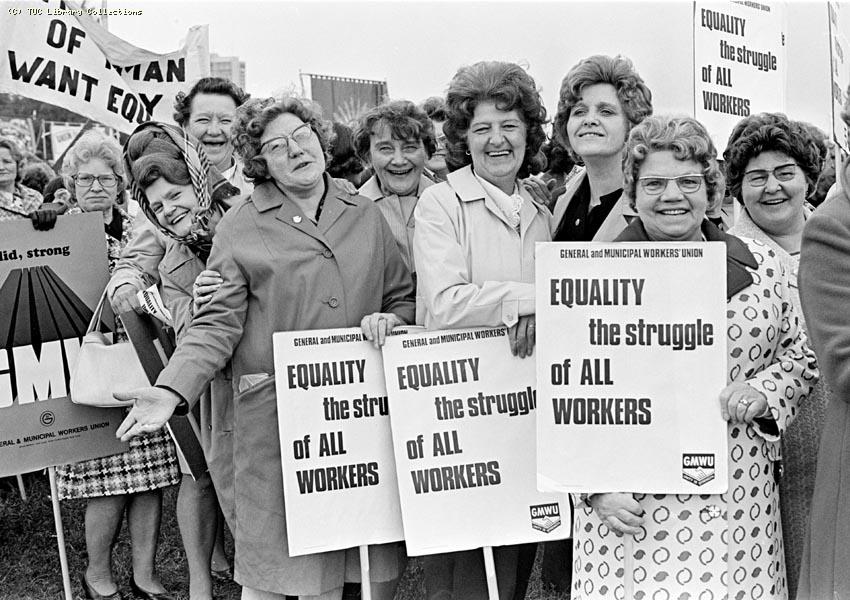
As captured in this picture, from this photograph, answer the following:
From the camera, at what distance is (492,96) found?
435cm

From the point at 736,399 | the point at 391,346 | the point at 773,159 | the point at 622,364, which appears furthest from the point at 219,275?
the point at 773,159

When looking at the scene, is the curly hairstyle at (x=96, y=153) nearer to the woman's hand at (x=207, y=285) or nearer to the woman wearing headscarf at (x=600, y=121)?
the woman's hand at (x=207, y=285)

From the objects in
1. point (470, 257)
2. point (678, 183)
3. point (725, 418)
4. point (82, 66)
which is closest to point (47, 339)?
point (470, 257)

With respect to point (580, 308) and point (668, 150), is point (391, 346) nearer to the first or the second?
point (580, 308)

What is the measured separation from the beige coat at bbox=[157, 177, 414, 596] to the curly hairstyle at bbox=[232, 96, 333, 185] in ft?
0.28

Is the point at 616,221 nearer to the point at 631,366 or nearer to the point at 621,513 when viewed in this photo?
the point at 631,366

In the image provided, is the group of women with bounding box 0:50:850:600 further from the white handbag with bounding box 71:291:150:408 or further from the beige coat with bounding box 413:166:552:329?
the white handbag with bounding box 71:291:150:408

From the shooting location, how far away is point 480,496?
165 inches

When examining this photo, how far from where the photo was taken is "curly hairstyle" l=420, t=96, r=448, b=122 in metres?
6.40

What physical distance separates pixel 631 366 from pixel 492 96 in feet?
4.56

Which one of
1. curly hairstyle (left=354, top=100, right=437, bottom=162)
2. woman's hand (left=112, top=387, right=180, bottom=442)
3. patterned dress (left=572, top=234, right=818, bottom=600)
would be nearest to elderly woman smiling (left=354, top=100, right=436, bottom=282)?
curly hairstyle (left=354, top=100, right=437, bottom=162)

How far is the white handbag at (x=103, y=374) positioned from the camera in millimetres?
4992

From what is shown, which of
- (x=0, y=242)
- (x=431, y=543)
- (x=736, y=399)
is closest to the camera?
(x=736, y=399)

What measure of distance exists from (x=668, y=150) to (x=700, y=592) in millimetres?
1483
